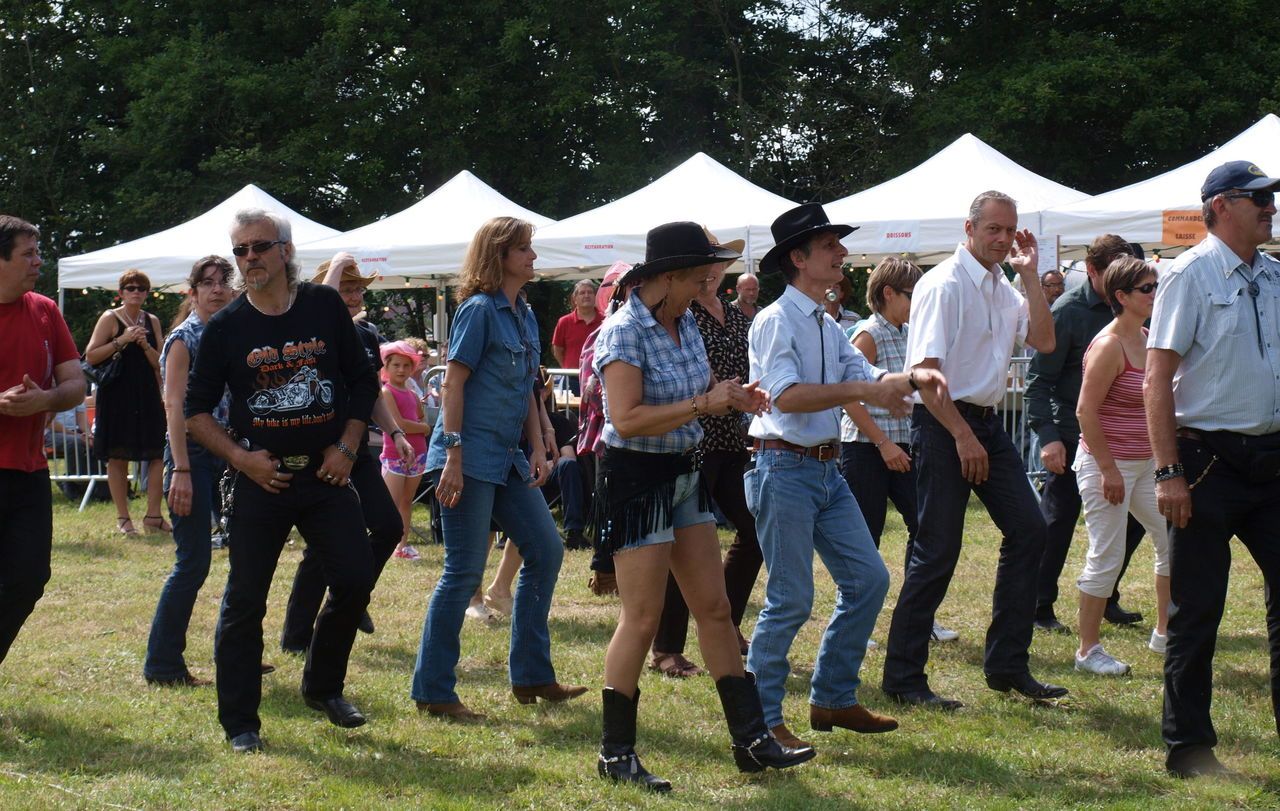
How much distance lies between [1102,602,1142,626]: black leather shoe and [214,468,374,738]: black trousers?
4.42 metres

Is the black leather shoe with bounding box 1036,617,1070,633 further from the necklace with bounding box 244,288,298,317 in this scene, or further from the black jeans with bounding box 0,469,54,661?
the black jeans with bounding box 0,469,54,661

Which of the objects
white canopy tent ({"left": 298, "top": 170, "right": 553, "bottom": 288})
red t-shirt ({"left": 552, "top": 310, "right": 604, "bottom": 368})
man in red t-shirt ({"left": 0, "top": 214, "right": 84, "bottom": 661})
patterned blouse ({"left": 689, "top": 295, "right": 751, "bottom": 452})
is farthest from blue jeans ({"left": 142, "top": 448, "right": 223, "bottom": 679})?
white canopy tent ({"left": 298, "top": 170, "right": 553, "bottom": 288})

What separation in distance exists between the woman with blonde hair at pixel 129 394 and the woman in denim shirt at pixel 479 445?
242 inches

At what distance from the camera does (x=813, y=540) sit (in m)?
5.21

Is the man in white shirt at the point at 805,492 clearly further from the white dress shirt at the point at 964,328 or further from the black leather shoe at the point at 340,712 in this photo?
the black leather shoe at the point at 340,712

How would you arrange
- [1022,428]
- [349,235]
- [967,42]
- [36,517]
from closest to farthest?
[36,517] → [1022,428] → [349,235] → [967,42]

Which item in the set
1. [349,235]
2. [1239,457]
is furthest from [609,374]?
[349,235]

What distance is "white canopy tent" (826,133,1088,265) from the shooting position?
13578 millimetres

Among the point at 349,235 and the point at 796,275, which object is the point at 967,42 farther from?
the point at 796,275

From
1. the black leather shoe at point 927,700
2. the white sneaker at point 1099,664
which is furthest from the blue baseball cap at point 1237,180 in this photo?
the white sneaker at point 1099,664

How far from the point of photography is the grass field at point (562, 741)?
15.0 ft

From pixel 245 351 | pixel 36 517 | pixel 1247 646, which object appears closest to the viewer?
pixel 245 351

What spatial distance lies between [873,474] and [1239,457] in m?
2.62

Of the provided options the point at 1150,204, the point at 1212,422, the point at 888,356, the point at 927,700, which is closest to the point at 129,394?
the point at 888,356
